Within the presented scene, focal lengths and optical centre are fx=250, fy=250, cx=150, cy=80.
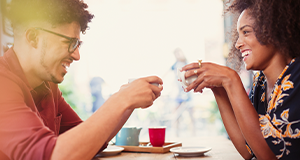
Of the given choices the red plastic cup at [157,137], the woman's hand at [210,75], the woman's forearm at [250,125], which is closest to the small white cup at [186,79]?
the woman's hand at [210,75]

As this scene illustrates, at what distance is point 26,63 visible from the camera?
105cm

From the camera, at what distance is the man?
74cm

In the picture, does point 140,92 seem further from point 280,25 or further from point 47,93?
point 280,25

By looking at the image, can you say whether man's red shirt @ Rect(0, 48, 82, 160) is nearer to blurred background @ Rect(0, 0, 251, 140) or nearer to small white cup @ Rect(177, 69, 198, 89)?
small white cup @ Rect(177, 69, 198, 89)

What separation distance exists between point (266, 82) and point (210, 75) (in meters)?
0.39

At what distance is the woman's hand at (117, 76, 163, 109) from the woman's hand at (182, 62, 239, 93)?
249 millimetres

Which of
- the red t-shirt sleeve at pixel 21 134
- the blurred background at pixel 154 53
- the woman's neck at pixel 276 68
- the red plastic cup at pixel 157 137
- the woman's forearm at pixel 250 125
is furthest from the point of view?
the blurred background at pixel 154 53

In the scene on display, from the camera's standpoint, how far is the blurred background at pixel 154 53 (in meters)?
5.12

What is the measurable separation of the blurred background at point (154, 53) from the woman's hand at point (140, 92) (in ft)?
13.3

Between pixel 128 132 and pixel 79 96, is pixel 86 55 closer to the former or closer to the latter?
pixel 79 96

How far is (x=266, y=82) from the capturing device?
1312 millimetres

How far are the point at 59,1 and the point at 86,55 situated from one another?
4.60m

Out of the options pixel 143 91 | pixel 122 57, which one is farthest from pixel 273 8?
pixel 122 57

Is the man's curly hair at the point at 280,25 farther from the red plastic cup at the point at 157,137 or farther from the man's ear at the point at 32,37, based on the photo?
the man's ear at the point at 32,37
